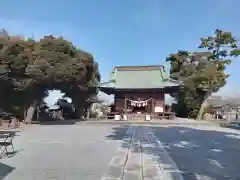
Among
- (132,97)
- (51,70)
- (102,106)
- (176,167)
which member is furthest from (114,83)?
(176,167)

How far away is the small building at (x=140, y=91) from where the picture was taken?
98.6ft

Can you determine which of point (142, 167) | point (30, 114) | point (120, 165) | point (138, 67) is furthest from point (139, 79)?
point (142, 167)

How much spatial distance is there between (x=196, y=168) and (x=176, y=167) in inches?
16.7

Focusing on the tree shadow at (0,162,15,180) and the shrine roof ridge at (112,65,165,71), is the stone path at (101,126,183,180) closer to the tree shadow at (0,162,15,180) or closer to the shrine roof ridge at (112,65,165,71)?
the tree shadow at (0,162,15,180)

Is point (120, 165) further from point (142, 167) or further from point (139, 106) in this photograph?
point (139, 106)

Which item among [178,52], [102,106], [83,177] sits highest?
[178,52]

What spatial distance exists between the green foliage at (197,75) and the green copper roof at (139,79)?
340 centimetres

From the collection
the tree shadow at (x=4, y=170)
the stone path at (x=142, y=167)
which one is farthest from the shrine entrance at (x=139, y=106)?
the tree shadow at (x=4, y=170)

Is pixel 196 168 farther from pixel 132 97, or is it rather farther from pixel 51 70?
pixel 132 97

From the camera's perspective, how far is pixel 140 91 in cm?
3070

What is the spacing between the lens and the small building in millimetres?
30048

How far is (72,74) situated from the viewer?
21.0 metres

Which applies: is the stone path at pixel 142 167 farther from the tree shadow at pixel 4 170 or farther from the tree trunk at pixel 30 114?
the tree trunk at pixel 30 114

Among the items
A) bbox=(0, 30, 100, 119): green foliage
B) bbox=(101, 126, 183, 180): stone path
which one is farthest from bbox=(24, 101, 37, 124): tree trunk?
bbox=(101, 126, 183, 180): stone path
